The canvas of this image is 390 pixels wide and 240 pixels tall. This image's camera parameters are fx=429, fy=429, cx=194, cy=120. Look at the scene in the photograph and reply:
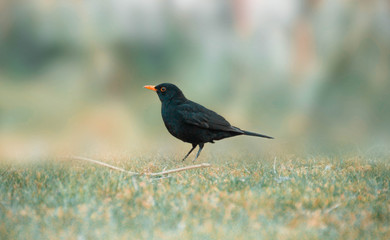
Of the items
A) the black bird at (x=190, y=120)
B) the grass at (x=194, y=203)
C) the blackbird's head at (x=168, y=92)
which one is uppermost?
the blackbird's head at (x=168, y=92)

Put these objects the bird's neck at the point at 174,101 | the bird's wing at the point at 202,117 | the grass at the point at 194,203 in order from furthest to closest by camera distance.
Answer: the bird's neck at the point at 174,101 → the bird's wing at the point at 202,117 → the grass at the point at 194,203

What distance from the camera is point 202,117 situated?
21.4 ft

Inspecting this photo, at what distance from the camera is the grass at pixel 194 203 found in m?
3.32

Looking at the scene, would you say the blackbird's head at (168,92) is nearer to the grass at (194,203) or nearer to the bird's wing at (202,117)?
the bird's wing at (202,117)

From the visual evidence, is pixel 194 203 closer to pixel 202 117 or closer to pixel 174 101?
pixel 202 117

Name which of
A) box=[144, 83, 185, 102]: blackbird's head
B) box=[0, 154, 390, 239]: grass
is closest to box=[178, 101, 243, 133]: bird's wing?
box=[144, 83, 185, 102]: blackbird's head

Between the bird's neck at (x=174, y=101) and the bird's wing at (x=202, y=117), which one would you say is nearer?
the bird's wing at (x=202, y=117)

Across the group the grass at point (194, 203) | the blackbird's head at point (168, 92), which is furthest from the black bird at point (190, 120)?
the grass at point (194, 203)

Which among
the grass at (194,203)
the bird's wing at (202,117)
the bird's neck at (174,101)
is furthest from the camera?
the bird's neck at (174,101)

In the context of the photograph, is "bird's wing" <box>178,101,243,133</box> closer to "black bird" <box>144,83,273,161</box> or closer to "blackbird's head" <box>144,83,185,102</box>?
"black bird" <box>144,83,273,161</box>

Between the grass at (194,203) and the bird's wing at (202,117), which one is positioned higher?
the bird's wing at (202,117)

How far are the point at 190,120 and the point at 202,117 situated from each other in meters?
0.22

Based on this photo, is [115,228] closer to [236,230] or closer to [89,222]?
[89,222]

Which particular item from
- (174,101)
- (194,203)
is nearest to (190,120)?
(174,101)
